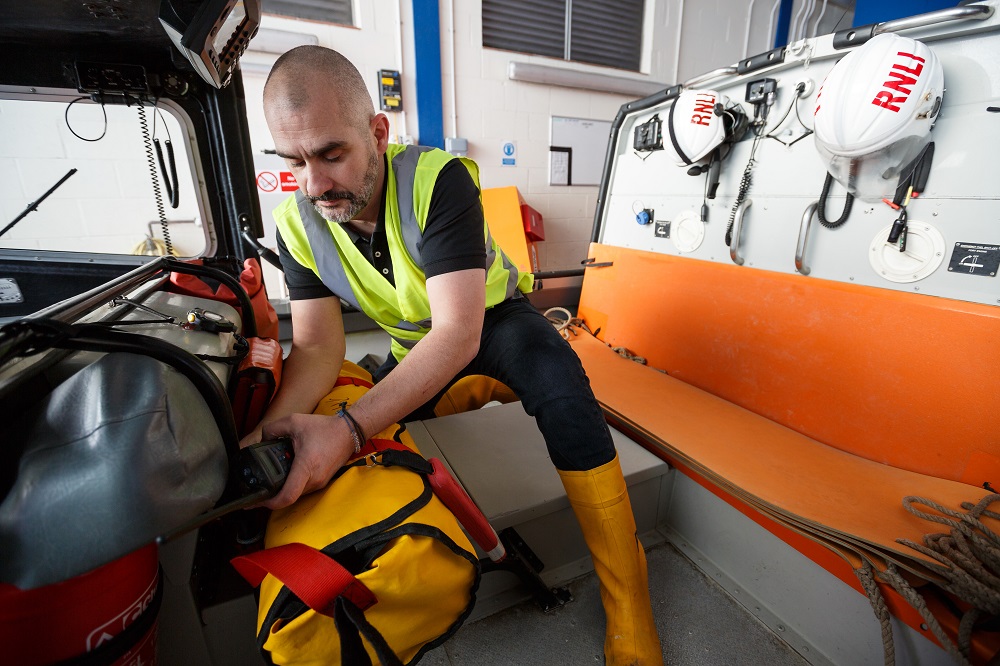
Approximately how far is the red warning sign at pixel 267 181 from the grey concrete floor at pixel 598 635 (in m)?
2.98

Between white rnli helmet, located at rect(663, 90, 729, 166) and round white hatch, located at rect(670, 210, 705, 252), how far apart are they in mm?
278

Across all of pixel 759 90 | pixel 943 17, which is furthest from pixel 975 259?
pixel 759 90

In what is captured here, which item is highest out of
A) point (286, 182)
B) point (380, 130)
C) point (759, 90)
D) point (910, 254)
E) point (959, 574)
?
point (759, 90)

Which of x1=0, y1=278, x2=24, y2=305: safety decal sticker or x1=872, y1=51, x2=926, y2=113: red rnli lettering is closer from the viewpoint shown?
x1=872, y1=51, x2=926, y2=113: red rnli lettering

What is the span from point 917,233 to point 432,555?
1.71 m

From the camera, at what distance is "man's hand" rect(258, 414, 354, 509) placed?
74 centimetres

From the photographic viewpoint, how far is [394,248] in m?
1.28

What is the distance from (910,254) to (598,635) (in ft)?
4.95

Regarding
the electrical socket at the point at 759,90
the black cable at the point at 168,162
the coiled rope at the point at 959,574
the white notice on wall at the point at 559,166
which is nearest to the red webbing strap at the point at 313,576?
the coiled rope at the point at 959,574

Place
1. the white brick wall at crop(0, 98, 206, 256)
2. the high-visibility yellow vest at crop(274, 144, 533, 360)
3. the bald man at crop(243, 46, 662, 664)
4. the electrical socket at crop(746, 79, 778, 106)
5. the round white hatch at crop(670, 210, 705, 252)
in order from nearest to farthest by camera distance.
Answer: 1. the bald man at crop(243, 46, 662, 664)
2. the high-visibility yellow vest at crop(274, 144, 533, 360)
3. the electrical socket at crop(746, 79, 778, 106)
4. the round white hatch at crop(670, 210, 705, 252)
5. the white brick wall at crop(0, 98, 206, 256)

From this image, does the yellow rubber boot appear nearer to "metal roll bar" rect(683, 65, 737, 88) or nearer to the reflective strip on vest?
the reflective strip on vest

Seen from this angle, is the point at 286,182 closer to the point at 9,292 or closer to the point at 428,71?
the point at 428,71

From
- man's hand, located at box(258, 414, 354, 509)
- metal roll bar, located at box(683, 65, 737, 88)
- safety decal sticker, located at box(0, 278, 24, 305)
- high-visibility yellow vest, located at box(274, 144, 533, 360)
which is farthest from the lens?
metal roll bar, located at box(683, 65, 737, 88)

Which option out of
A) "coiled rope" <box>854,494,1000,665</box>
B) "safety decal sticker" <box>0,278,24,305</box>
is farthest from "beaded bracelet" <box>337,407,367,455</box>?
"safety decal sticker" <box>0,278,24,305</box>
